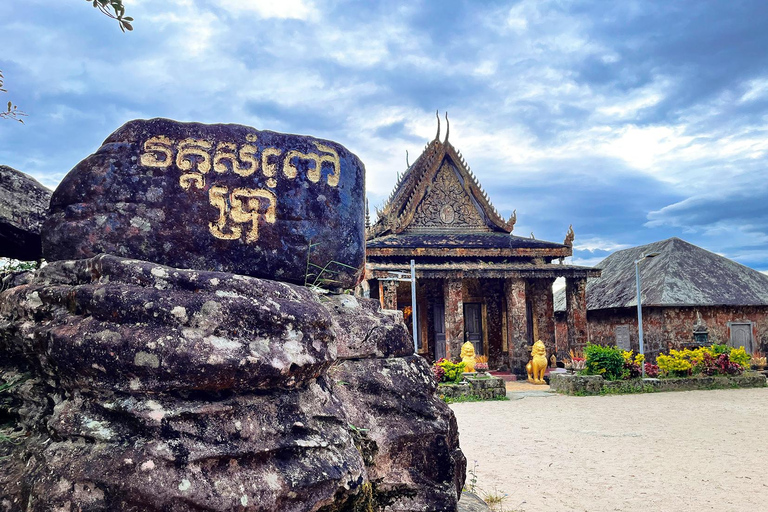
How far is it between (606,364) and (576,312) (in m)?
2.83

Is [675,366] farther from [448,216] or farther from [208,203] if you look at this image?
[208,203]

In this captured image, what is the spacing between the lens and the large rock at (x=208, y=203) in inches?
128

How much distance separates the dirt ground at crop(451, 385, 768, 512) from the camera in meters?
5.55

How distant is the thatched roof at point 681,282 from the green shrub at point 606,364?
18.0 feet

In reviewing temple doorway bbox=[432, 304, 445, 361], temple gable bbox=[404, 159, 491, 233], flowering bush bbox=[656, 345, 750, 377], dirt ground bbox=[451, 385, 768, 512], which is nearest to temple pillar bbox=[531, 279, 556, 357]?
temple gable bbox=[404, 159, 491, 233]

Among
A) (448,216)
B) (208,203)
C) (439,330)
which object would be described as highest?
(448,216)

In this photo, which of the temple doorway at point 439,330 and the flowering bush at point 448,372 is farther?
the temple doorway at point 439,330

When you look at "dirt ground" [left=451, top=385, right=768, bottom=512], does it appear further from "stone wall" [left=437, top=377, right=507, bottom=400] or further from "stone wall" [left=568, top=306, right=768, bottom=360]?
"stone wall" [left=568, top=306, right=768, bottom=360]

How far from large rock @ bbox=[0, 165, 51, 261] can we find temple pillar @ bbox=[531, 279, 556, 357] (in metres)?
15.6

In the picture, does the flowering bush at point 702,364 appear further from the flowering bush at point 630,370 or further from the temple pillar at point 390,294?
the temple pillar at point 390,294

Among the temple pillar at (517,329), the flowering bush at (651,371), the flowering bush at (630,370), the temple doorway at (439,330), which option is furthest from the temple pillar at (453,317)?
the flowering bush at (651,371)

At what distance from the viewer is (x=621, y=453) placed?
745 cm

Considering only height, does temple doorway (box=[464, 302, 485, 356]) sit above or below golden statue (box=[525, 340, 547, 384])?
above

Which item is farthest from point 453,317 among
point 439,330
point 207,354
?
point 207,354
